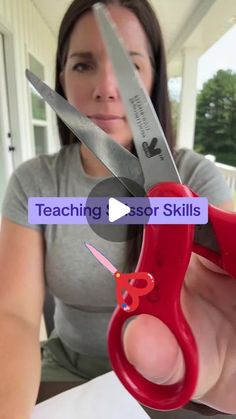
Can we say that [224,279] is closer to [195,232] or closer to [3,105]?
[195,232]

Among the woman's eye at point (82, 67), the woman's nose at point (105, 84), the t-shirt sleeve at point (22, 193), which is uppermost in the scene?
the woman's eye at point (82, 67)

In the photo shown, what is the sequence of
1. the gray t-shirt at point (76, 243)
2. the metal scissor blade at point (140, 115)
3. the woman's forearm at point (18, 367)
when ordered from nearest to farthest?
the metal scissor blade at point (140, 115) < the woman's forearm at point (18, 367) < the gray t-shirt at point (76, 243)

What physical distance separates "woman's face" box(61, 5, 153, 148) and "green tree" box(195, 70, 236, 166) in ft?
0.25

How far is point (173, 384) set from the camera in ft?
0.53

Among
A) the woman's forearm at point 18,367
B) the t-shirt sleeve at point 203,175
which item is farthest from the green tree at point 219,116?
the woman's forearm at point 18,367

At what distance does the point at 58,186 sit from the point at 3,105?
2.59ft

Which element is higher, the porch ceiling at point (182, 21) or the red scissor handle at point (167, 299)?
the porch ceiling at point (182, 21)

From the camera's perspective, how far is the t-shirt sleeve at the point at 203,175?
1.12 feet

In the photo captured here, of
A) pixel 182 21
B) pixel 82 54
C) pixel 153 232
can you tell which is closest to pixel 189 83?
pixel 182 21

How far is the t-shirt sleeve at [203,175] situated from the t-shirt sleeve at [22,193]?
7.7 inches

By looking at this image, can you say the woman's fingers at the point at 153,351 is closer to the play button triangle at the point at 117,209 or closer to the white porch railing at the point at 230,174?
the play button triangle at the point at 117,209

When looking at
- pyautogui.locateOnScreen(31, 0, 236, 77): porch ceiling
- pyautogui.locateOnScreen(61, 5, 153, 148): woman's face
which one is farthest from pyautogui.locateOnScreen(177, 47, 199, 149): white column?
pyautogui.locateOnScreen(61, 5, 153, 148): woman's face

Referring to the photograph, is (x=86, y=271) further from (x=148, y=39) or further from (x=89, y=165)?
(x=148, y=39)

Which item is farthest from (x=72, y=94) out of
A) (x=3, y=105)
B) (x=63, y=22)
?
(x=3, y=105)
